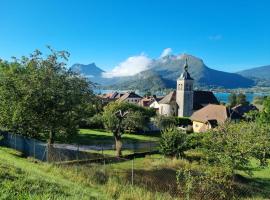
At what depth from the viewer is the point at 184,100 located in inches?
3420

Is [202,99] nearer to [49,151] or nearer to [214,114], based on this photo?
[214,114]

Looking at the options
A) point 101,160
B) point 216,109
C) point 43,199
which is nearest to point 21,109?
point 101,160

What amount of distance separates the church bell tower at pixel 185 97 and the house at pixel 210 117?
20285mm

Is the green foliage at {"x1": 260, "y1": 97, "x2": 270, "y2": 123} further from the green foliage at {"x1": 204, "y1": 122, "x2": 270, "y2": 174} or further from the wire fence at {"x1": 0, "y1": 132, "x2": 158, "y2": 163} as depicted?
the green foliage at {"x1": 204, "y1": 122, "x2": 270, "y2": 174}

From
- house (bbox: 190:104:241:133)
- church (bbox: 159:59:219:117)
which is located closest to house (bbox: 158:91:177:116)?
church (bbox: 159:59:219:117)

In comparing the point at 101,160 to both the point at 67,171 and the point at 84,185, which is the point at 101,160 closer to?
the point at 67,171

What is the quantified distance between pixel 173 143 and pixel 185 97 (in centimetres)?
5669

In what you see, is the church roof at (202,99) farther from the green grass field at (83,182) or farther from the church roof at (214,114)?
the green grass field at (83,182)

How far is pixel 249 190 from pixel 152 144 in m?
18.6

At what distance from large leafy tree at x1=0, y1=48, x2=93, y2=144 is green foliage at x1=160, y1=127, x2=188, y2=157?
10.3 m

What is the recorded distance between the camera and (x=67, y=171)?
15133 millimetres

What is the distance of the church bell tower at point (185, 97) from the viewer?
285ft

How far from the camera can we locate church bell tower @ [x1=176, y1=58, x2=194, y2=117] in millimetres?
87000

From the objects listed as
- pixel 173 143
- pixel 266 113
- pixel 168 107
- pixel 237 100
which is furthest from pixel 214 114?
pixel 237 100
